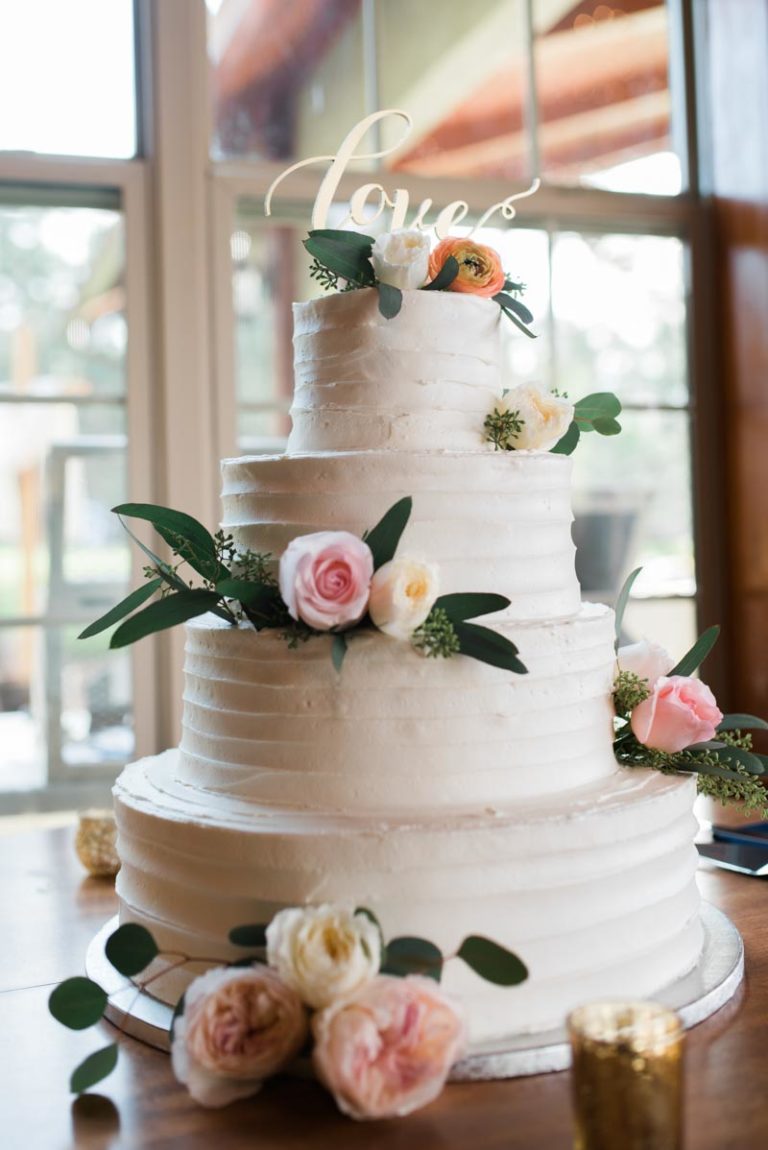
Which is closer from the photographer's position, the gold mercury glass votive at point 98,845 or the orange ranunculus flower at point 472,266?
the orange ranunculus flower at point 472,266

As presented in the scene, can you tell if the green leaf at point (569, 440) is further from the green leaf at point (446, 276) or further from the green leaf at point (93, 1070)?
the green leaf at point (93, 1070)

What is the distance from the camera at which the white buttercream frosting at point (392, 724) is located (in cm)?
123

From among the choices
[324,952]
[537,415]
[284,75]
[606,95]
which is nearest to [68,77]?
[284,75]

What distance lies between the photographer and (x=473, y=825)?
1149 mm

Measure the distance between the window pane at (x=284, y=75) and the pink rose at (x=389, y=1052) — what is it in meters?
2.95

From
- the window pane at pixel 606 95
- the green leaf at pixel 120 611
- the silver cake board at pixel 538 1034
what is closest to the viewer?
the silver cake board at pixel 538 1034

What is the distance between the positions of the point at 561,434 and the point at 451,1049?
0.71 meters

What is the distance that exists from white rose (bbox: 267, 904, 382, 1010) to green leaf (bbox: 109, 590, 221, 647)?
0.32m

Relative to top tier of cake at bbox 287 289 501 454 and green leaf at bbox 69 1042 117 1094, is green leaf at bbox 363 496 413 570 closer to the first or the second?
top tier of cake at bbox 287 289 501 454

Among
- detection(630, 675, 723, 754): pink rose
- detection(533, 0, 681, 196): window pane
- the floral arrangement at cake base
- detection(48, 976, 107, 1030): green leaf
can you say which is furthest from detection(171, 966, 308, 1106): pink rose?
detection(533, 0, 681, 196): window pane

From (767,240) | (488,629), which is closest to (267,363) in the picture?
(767,240)

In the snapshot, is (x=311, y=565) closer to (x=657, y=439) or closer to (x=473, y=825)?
(x=473, y=825)

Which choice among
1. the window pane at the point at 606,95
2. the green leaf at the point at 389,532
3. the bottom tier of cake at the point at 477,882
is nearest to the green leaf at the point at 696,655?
the bottom tier of cake at the point at 477,882

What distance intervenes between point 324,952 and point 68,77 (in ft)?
9.86
